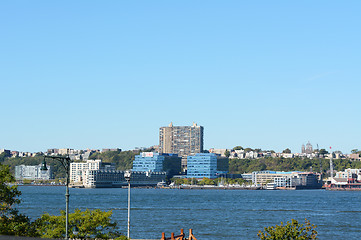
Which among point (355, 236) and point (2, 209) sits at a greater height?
point (2, 209)

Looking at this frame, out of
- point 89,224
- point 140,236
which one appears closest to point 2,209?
point 89,224

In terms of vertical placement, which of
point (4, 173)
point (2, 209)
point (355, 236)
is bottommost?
point (355, 236)

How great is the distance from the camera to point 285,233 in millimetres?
40750

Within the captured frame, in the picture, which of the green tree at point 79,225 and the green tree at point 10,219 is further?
the green tree at point 79,225

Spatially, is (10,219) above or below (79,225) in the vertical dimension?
above

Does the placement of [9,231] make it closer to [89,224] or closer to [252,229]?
[89,224]

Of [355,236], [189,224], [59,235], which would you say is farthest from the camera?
[189,224]

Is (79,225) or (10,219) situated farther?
(79,225)

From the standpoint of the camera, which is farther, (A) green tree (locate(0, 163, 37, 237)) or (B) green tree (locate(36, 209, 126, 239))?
(B) green tree (locate(36, 209, 126, 239))

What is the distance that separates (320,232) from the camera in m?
87.5

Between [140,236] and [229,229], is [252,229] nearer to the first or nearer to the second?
[229,229]

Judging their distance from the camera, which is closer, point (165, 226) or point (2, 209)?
point (2, 209)

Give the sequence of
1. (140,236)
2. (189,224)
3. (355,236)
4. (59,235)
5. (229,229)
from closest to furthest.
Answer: (59,235) → (140,236) → (355,236) → (229,229) → (189,224)

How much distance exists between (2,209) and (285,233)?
21.3 meters
